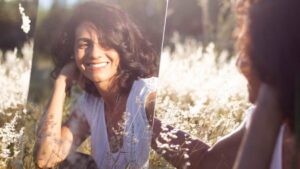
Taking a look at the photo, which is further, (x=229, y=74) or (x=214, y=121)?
(x=229, y=74)

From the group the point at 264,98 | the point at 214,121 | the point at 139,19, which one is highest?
the point at 139,19

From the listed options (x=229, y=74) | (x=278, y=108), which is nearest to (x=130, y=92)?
(x=278, y=108)

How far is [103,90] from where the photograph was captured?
3525 millimetres

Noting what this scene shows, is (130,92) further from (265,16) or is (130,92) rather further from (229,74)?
(229,74)

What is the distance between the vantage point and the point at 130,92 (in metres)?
3.47

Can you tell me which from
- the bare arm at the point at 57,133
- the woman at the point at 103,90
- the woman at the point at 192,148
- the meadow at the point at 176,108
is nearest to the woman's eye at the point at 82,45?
the woman at the point at 103,90

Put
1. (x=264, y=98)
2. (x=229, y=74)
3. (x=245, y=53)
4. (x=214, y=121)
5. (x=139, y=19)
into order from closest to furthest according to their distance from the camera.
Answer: (x=264, y=98) < (x=245, y=53) < (x=139, y=19) < (x=214, y=121) < (x=229, y=74)

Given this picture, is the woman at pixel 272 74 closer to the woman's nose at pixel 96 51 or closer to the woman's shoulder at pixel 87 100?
the woman's nose at pixel 96 51

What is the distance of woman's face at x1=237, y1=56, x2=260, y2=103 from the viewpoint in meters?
2.89

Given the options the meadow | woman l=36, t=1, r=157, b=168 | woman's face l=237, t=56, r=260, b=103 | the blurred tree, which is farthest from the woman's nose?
the blurred tree

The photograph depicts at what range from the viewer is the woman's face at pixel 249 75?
2893mm

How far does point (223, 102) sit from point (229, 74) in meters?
0.99

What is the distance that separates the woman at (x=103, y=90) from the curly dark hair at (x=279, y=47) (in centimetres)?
82

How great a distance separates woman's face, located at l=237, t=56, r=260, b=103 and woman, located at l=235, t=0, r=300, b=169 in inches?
6.6
